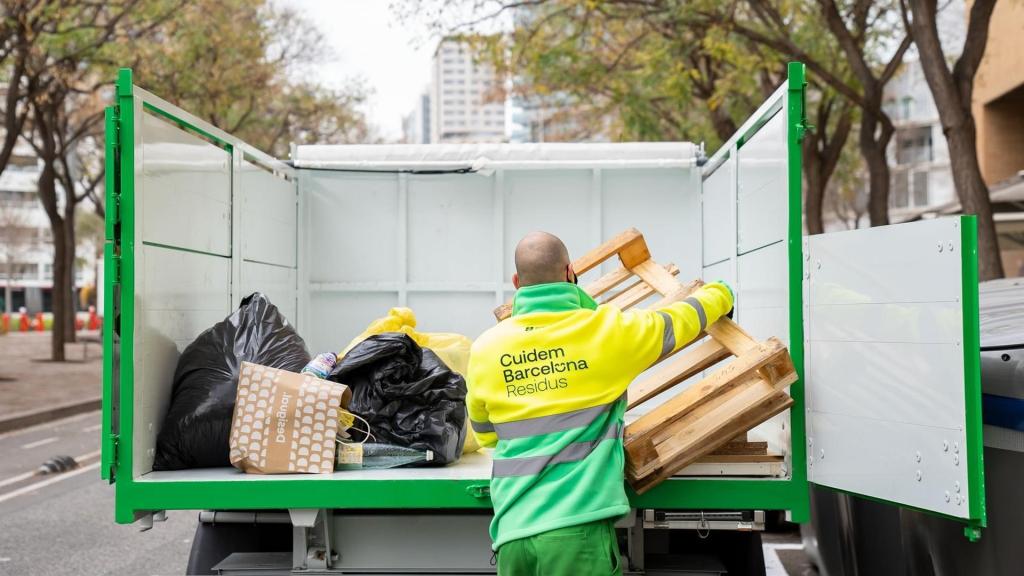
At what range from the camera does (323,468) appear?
3824 millimetres

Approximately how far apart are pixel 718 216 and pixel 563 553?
3293mm

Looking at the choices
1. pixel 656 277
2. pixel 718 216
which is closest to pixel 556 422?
pixel 656 277

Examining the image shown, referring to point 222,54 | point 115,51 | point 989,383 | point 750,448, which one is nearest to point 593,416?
point 750,448

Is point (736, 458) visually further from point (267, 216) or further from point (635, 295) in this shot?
point (267, 216)

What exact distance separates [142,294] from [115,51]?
48.9ft

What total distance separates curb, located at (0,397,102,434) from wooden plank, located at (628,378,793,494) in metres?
11.9

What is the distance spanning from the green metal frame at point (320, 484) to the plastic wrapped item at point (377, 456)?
0.29 m

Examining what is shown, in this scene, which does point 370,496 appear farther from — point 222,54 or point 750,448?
point 222,54

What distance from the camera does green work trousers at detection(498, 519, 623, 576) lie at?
305cm

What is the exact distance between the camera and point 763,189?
14.1ft

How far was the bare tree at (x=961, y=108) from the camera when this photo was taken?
10.7 meters

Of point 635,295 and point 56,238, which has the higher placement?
point 56,238

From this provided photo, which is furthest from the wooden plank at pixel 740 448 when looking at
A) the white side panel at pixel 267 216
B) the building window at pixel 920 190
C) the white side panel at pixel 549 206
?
the building window at pixel 920 190

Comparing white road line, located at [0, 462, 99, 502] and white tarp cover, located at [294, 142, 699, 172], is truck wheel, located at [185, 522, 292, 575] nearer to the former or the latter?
white tarp cover, located at [294, 142, 699, 172]
